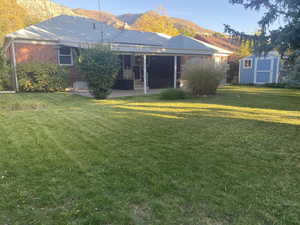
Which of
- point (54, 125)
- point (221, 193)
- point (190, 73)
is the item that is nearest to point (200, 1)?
point (190, 73)

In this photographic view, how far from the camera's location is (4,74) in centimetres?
1289

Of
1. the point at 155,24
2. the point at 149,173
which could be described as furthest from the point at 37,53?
the point at 155,24

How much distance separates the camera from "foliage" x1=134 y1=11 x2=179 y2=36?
38.1 m

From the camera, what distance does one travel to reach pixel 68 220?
2186mm

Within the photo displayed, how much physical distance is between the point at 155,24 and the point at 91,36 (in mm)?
24434

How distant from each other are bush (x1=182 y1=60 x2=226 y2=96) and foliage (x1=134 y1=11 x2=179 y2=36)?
92.5ft

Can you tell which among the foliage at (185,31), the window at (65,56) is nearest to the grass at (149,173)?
the window at (65,56)

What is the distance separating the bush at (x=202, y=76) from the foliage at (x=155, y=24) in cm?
2821

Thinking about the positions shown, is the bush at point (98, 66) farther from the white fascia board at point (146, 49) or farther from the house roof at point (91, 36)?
the house roof at point (91, 36)

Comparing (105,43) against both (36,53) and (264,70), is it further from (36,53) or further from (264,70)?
Answer: (264,70)

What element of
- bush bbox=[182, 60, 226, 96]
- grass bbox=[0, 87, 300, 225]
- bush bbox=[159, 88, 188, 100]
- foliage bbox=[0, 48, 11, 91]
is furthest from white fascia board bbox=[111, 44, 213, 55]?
grass bbox=[0, 87, 300, 225]

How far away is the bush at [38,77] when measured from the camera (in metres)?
12.8

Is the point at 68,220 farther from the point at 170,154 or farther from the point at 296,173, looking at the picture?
the point at 296,173

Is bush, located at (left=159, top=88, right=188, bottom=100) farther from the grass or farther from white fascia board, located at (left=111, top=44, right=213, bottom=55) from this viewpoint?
the grass
